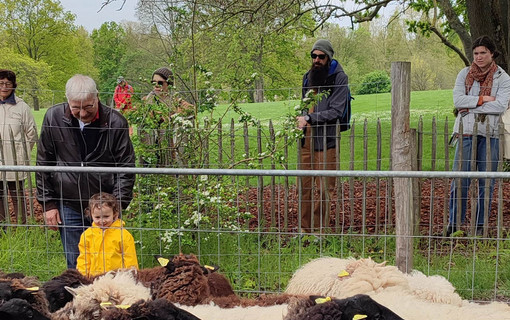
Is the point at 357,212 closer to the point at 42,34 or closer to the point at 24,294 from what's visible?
the point at 24,294

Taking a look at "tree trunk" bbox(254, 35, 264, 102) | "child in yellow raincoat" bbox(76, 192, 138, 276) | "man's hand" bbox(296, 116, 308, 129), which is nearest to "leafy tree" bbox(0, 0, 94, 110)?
"tree trunk" bbox(254, 35, 264, 102)

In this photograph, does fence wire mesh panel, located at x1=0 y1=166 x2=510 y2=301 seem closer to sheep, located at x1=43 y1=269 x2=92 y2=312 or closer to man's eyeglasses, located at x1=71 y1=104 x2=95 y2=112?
man's eyeglasses, located at x1=71 y1=104 x2=95 y2=112

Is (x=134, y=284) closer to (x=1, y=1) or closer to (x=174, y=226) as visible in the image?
(x=174, y=226)

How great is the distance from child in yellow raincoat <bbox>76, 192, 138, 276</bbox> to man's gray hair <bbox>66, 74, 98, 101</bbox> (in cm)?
78

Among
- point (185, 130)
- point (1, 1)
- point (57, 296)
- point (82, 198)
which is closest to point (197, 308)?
point (57, 296)

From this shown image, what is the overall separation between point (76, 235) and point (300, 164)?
9.61 ft

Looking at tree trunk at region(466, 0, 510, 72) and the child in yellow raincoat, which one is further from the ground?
tree trunk at region(466, 0, 510, 72)

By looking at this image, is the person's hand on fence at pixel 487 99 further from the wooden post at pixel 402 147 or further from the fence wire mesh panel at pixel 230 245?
the wooden post at pixel 402 147

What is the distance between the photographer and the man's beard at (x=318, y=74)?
6.28 metres

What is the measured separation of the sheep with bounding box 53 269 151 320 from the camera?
3049 millimetres

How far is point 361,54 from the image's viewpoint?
29438mm

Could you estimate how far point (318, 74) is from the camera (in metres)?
6.30

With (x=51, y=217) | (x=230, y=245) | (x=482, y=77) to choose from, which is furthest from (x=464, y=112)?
(x=51, y=217)

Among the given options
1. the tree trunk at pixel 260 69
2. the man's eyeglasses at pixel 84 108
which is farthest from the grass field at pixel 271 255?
the tree trunk at pixel 260 69
